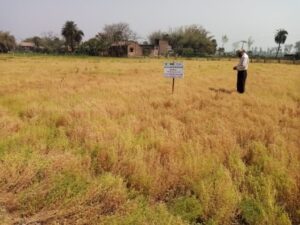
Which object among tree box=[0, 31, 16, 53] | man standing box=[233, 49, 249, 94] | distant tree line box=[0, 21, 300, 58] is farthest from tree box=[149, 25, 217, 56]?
man standing box=[233, 49, 249, 94]

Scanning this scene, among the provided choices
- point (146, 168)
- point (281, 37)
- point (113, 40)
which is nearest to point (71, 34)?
point (113, 40)

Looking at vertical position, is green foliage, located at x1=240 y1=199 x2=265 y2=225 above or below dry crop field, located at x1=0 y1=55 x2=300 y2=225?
below

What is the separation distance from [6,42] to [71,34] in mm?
16637

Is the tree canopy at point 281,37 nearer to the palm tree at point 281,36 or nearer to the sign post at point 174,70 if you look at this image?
the palm tree at point 281,36

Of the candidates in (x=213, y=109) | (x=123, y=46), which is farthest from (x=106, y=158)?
(x=123, y=46)

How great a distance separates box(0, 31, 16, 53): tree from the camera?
7896cm

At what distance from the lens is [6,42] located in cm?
8031

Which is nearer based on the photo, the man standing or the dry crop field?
the dry crop field

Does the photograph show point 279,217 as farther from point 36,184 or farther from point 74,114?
point 74,114

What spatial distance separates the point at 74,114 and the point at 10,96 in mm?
3992

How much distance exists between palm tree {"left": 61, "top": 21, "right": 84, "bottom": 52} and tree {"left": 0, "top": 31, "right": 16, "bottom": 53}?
13043mm

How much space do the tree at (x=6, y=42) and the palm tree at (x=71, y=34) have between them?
13043mm

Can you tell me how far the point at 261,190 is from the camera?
13.6 ft

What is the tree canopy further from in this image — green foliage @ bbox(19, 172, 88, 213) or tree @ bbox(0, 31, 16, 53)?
green foliage @ bbox(19, 172, 88, 213)
